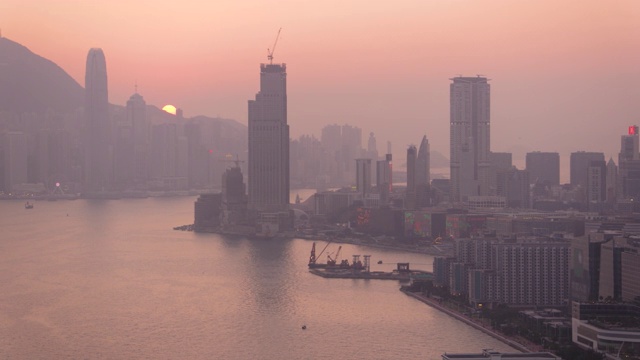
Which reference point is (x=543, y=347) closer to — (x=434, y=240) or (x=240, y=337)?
(x=240, y=337)

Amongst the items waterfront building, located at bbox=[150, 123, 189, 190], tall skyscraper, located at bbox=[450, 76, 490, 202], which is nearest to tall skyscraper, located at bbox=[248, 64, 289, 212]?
tall skyscraper, located at bbox=[450, 76, 490, 202]

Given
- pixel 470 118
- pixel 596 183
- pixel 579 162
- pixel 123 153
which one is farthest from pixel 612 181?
pixel 123 153

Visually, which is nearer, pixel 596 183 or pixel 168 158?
pixel 596 183

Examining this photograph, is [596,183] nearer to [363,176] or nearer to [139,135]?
[363,176]

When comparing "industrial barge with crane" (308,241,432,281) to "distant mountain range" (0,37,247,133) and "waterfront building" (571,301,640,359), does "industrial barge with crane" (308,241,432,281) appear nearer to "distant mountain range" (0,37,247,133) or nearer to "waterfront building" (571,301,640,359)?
"waterfront building" (571,301,640,359)

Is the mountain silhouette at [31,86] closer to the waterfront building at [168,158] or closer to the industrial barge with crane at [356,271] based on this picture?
the waterfront building at [168,158]

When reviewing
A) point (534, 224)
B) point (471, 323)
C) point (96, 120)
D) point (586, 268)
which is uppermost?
point (96, 120)

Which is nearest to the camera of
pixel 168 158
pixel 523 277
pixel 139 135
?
pixel 523 277

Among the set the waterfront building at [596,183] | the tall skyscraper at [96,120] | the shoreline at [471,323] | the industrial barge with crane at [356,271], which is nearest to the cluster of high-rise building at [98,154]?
the tall skyscraper at [96,120]
